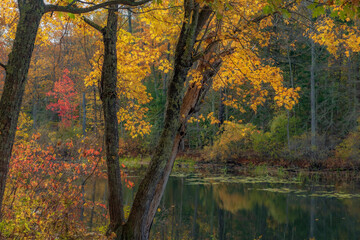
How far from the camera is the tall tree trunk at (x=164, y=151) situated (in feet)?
17.4

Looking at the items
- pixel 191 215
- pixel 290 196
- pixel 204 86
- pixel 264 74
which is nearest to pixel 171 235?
pixel 191 215

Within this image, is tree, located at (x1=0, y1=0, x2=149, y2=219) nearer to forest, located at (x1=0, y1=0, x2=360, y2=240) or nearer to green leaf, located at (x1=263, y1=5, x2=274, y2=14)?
forest, located at (x1=0, y1=0, x2=360, y2=240)

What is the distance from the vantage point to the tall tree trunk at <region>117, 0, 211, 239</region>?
530 cm

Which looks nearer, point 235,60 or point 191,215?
point 235,60

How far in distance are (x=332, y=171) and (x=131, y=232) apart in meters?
14.9

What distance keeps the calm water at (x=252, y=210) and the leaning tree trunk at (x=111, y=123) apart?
2512 millimetres

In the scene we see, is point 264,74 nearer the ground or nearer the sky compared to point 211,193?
nearer the sky

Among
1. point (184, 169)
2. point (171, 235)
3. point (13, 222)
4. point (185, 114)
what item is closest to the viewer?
point (13, 222)

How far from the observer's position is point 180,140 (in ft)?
19.8

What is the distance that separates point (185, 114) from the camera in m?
6.26

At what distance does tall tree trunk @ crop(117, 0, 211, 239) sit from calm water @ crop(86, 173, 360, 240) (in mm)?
2585

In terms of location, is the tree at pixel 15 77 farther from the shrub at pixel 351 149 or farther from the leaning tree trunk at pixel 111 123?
the shrub at pixel 351 149

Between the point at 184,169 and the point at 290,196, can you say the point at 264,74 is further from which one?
the point at 184,169

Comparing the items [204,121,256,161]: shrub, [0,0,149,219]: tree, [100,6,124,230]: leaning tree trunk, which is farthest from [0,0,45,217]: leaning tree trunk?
[204,121,256,161]: shrub
